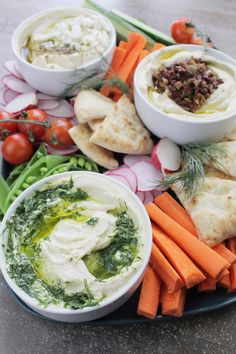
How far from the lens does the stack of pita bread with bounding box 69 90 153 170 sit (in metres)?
2.35

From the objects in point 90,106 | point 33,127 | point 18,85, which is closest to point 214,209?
point 90,106

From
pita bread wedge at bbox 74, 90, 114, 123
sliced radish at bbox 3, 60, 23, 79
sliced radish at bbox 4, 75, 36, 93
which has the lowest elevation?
sliced radish at bbox 4, 75, 36, 93

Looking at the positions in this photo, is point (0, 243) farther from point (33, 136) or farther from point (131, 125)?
point (131, 125)

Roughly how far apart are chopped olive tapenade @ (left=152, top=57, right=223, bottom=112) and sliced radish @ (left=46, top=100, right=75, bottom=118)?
0.55m

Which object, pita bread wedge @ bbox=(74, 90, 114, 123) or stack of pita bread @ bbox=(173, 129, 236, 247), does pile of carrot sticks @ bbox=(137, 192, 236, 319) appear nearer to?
stack of pita bread @ bbox=(173, 129, 236, 247)

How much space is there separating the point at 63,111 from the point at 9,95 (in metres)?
0.38

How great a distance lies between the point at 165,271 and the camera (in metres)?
1.89

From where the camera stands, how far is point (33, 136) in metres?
2.47

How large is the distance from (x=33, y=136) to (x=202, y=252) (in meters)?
1.15

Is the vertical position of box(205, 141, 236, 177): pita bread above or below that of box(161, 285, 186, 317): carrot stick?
above

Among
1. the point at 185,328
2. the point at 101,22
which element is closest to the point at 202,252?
the point at 185,328

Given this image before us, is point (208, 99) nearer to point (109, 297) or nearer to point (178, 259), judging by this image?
point (178, 259)

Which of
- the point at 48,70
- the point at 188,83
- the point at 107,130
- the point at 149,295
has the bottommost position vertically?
the point at 149,295

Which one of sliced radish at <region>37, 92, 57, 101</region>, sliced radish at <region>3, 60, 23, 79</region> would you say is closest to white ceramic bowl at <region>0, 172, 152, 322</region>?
sliced radish at <region>37, 92, 57, 101</region>
